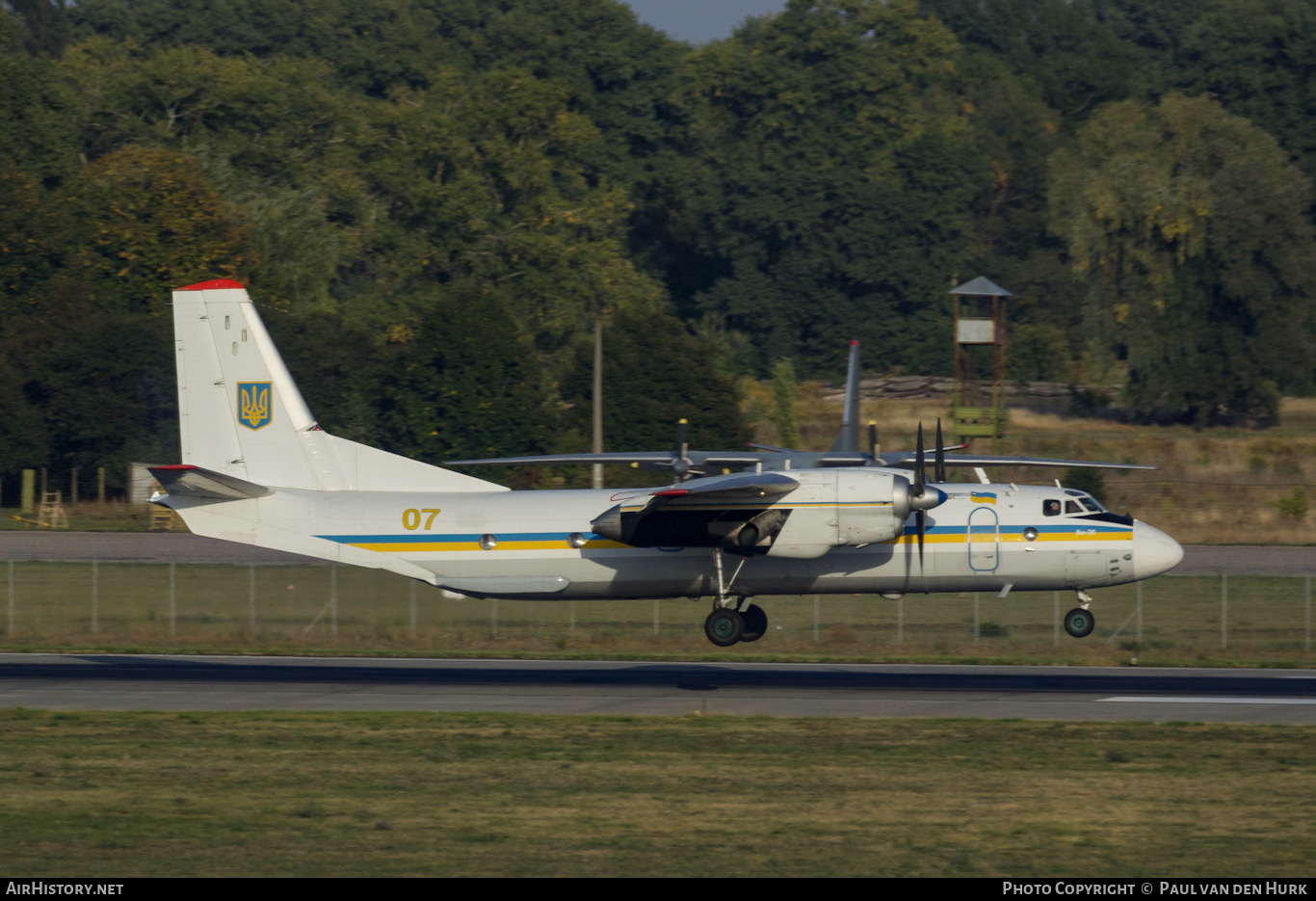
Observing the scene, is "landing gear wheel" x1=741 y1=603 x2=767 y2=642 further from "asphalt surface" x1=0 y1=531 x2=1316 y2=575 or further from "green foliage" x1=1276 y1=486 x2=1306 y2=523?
"green foliage" x1=1276 y1=486 x2=1306 y2=523

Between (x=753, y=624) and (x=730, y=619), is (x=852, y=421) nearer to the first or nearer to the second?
(x=753, y=624)

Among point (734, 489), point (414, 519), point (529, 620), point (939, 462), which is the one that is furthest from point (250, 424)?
point (939, 462)

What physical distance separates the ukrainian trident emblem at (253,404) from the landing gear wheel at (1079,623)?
17270 mm

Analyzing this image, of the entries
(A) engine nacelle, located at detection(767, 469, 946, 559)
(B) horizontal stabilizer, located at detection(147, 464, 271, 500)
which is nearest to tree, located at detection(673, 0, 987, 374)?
(A) engine nacelle, located at detection(767, 469, 946, 559)

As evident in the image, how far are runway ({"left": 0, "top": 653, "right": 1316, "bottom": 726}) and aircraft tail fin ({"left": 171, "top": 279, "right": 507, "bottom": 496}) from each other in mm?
3989

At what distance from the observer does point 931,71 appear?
360ft

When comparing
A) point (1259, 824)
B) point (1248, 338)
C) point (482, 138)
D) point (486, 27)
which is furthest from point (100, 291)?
point (1259, 824)

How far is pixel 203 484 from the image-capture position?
3047 cm

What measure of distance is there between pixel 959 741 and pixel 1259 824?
218 inches

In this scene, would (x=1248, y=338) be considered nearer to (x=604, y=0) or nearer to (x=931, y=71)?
(x=931, y=71)

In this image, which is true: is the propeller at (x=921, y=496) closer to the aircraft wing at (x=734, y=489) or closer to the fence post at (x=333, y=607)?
the aircraft wing at (x=734, y=489)

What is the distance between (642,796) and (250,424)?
16585 mm

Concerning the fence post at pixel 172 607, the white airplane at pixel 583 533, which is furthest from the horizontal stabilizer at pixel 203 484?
the fence post at pixel 172 607

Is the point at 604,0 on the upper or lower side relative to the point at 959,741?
upper
